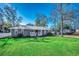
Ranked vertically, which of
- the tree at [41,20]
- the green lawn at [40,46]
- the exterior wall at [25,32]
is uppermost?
Result: the tree at [41,20]

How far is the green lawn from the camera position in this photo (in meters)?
2.67

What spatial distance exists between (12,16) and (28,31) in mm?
223

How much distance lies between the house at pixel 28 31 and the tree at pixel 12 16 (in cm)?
6

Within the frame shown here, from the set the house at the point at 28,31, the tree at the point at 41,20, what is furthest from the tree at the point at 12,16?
the tree at the point at 41,20

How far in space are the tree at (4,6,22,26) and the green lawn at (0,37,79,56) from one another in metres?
0.17

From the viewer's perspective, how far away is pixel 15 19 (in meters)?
2.71

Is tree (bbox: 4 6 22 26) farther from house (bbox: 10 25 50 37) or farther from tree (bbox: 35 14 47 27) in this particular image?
tree (bbox: 35 14 47 27)

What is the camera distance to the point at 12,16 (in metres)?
2.72

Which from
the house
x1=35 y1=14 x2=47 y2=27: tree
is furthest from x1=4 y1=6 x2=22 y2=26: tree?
x1=35 y1=14 x2=47 y2=27: tree

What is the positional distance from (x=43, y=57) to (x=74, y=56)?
1.01 ft

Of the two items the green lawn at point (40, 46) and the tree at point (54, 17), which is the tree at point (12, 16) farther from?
the tree at point (54, 17)

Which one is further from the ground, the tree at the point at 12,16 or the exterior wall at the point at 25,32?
the tree at the point at 12,16

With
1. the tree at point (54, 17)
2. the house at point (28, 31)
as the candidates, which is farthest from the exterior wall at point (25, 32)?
the tree at point (54, 17)

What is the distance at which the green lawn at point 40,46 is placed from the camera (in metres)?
2.67
